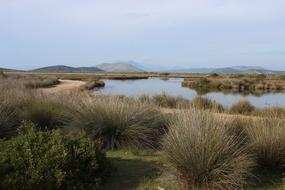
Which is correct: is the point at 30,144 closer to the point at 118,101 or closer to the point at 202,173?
the point at 202,173

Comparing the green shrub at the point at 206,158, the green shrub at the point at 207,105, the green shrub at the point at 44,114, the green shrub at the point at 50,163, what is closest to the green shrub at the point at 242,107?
the green shrub at the point at 207,105

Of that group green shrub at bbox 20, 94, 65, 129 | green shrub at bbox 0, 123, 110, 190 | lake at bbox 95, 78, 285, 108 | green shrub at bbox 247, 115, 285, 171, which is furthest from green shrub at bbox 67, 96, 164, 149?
lake at bbox 95, 78, 285, 108

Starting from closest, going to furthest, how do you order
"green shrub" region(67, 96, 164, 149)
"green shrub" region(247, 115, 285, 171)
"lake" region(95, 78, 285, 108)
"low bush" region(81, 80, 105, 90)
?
"green shrub" region(247, 115, 285, 171) < "green shrub" region(67, 96, 164, 149) < "lake" region(95, 78, 285, 108) < "low bush" region(81, 80, 105, 90)

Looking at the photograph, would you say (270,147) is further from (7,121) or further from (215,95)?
(215,95)

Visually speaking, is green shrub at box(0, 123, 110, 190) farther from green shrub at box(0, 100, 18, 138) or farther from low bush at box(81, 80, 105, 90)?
low bush at box(81, 80, 105, 90)

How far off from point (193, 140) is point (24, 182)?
2.57 metres

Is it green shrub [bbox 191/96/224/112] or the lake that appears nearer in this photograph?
green shrub [bbox 191/96/224/112]

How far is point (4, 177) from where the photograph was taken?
5660 mm

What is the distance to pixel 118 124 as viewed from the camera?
9516 millimetres

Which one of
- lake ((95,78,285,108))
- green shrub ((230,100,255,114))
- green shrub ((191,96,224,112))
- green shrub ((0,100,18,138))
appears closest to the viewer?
green shrub ((0,100,18,138))

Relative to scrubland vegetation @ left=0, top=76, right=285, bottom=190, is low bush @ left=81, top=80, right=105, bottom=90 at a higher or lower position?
lower

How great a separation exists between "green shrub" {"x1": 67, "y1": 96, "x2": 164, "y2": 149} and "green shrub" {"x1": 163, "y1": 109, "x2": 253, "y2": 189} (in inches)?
114

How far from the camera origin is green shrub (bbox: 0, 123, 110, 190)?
5711 mm

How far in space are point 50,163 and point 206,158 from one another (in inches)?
91.1
